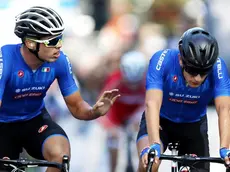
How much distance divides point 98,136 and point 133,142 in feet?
1.68

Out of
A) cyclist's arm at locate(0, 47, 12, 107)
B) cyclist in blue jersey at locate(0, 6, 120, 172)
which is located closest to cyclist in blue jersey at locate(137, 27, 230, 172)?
cyclist in blue jersey at locate(0, 6, 120, 172)

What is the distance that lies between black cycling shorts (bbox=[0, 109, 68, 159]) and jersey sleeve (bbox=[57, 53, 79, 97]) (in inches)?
13.7

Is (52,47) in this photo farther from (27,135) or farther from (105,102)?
(27,135)

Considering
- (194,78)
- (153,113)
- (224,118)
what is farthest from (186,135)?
(194,78)

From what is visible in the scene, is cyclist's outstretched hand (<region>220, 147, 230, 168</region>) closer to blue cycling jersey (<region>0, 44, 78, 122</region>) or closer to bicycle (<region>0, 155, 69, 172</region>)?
bicycle (<region>0, 155, 69, 172</region>)

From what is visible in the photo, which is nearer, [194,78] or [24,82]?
[194,78]

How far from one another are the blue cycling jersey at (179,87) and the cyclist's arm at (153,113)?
81 mm

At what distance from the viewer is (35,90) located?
8.73 m

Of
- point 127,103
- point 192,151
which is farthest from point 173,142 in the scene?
point 127,103

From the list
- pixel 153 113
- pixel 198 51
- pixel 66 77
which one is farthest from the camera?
pixel 66 77

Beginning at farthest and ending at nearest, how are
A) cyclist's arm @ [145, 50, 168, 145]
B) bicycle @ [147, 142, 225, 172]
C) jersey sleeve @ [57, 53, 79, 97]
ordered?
jersey sleeve @ [57, 53, 79, 97] → cyclist's arm @ [145, 50, 168, 145] → bicycle @ [147, 142, 225, 172]

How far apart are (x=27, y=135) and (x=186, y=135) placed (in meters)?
1.58

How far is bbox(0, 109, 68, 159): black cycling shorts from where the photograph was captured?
8602mm

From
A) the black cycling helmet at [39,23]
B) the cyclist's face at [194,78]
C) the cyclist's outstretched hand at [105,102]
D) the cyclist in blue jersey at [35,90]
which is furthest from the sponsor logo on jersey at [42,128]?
the cyclist's face at [194,78]
